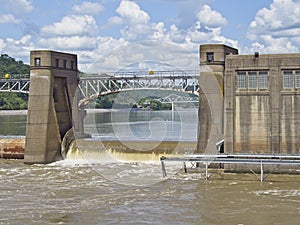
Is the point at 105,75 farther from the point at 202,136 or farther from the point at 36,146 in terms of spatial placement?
the point at 202,136

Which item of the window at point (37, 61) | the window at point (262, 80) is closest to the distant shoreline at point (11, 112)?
the window at point (37, 61)

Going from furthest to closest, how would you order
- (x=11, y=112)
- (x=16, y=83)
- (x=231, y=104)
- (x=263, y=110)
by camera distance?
1. (x=11, y=112)
2. (x=16, y=83)
3. (x=231, y=104)
4. (x=263, y=110)

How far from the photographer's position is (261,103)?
100 ft

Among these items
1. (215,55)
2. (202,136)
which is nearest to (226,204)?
(202,136)

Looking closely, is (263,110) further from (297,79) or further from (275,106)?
(297,79)

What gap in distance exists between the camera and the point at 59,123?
131ft

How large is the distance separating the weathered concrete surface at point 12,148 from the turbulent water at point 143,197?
24.7ft

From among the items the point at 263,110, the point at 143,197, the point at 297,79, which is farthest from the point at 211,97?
the point at 143,197

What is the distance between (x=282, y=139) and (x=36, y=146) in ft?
59.8

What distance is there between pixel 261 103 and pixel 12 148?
21.3m

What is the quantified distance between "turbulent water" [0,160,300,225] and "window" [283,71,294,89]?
5536 millimetres

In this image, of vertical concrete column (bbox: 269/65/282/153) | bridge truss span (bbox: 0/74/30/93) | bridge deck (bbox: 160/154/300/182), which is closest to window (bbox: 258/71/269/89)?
vertical concrete column (bbox: 269/65/282/153)

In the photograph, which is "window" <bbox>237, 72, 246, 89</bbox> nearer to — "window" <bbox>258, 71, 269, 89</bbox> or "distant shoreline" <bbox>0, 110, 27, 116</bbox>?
"window" <bbox>258, 71, 269, 89</bbox>

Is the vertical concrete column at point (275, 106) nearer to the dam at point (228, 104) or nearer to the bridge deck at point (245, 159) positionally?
the dam at point (228, 104)
